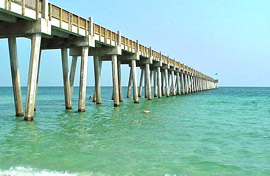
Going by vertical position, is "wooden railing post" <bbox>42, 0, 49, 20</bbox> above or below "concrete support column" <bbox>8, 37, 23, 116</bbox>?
above

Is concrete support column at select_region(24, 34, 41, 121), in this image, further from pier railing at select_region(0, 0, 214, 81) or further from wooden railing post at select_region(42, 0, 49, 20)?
pier railing at select_region(0, 0, 214, 81)

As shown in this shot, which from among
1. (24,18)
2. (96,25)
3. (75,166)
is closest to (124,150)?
(75,166)

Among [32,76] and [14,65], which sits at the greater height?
[14,65]

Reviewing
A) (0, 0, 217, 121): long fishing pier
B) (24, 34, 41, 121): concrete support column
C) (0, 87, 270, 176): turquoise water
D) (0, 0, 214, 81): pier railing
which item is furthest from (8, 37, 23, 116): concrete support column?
(0, 87, 270, 176): turquoise water

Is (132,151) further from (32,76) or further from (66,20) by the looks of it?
(66,20)

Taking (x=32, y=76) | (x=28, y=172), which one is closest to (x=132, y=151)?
(x=28, y=172)

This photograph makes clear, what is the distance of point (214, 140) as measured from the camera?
37.0ft

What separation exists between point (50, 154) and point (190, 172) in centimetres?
422

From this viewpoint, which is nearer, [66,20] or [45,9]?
[45,9]

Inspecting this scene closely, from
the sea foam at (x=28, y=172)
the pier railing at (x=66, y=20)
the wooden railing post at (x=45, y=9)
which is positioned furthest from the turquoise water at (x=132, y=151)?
the wooden railing post at (x=45, y=9)

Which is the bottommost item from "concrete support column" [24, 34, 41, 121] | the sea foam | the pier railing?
the sea foam

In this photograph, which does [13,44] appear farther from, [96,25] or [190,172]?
[190,172]

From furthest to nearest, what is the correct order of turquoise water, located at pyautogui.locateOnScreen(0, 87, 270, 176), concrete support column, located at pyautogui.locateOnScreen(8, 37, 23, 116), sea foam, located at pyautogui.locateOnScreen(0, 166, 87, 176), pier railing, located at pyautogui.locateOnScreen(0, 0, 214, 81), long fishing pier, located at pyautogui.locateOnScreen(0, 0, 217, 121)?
concrete support column, located at pyautogui.locateOnScreen(8, 37, 23, 116) < long fishing pier, located at pyautogui.locateOnScreen(0, 0, 217, 121) < pier railing, located at pyautogui.locateOnScreen(0, 0, 214, 81) < turquoise water, located at pyautogui.locateOnScreen(0, 87, 270, 176) < sea foam, located at pyautogui.locateOnScreen(0, 166, 87, 176)

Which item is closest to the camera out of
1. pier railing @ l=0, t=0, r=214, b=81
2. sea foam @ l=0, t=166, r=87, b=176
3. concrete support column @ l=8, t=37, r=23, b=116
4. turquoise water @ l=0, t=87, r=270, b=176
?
sea foam @ l=0, t=166, r=87, b=176
